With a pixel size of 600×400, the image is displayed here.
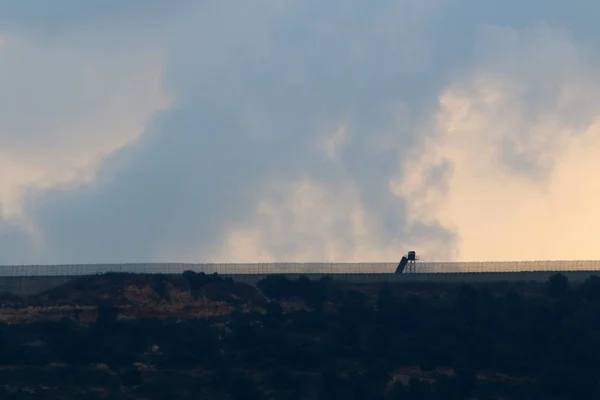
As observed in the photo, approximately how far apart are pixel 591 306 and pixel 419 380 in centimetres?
2437

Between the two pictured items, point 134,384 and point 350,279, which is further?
point 350,279

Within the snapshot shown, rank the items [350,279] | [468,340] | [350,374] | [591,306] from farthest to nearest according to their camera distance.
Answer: [350,279], [591,306], [468,340], [350,374]

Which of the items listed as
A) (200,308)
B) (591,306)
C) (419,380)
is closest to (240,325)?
(200,308)

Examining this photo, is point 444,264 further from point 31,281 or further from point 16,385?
point 16,385

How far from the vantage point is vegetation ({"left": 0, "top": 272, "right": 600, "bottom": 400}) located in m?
112

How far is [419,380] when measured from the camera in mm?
113188

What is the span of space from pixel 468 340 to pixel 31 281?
3860 cm

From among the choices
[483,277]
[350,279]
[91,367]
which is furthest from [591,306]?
[91,367]

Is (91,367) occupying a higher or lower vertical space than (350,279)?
lower

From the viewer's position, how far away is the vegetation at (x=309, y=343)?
369ft

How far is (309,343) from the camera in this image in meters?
122

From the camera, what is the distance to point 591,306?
131 metres

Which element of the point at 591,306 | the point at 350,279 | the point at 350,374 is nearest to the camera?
the point at 350,374

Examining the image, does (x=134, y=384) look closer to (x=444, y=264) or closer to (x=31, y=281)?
(x=31, y=281)
